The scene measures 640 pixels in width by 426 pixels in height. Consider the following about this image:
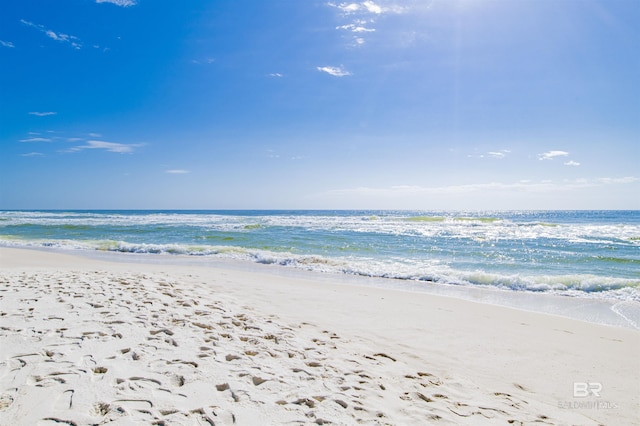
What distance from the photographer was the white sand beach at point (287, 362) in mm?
2869

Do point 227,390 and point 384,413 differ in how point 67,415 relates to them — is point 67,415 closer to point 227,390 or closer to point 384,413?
point 227,390

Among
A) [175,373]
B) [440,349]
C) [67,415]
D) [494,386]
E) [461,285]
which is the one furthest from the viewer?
[461,285]

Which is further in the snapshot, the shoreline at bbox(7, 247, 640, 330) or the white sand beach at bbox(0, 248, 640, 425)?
the shoreline at bbox(7, 247, 640, 330)

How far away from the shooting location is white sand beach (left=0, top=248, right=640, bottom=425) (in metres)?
2.87

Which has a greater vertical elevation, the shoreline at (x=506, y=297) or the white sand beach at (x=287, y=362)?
the white sand beach at (x=287, y=362)

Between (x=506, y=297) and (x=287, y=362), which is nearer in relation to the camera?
(x=287, y=362)

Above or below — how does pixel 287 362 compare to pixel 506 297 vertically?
above

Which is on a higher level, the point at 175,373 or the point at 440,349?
the point at 175,373

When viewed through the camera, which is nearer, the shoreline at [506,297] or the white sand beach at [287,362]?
the white sand beach at [287,362]

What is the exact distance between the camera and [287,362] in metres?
3.94

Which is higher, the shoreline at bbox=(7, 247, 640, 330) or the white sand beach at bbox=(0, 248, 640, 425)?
the white sand beach at bbox=(0, 248, 640, 425)

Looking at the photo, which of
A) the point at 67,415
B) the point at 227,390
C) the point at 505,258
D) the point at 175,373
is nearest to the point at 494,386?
the point at 227,390

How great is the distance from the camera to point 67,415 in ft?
8.34

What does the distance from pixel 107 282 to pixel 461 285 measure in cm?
1009
